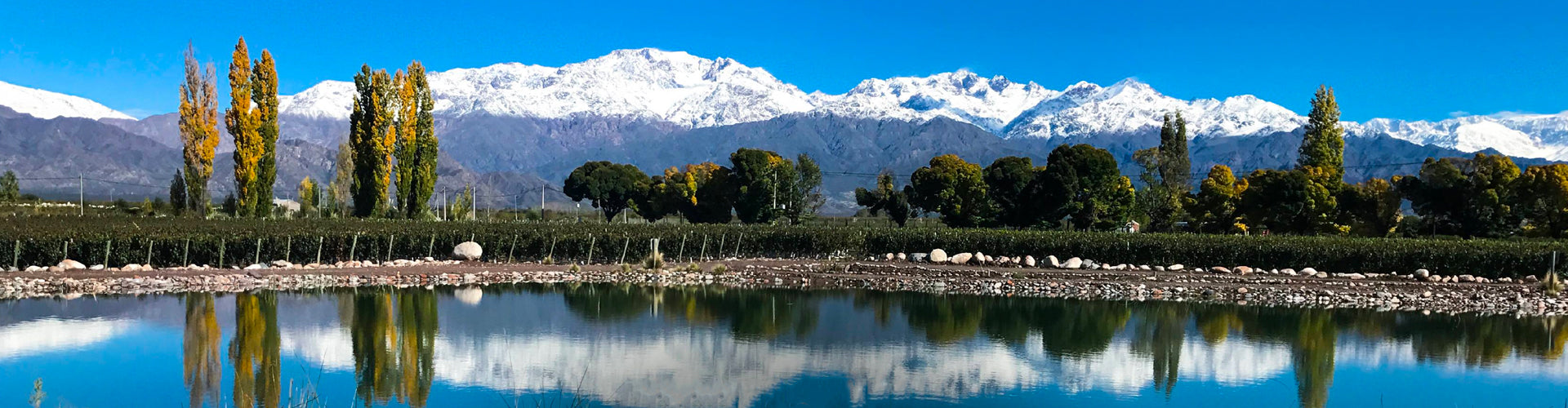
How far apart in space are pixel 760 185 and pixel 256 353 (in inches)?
2072

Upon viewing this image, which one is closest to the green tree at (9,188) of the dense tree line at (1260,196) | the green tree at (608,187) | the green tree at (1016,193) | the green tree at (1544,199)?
the green tree at (608,187)

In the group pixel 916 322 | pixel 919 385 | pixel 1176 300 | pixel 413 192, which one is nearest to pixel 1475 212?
pixel 1176 300

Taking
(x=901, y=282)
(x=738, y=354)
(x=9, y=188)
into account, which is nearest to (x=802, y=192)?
(x=901, y=282)

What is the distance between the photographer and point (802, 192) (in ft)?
233

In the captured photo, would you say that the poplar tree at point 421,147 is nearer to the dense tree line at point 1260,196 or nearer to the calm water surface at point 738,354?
the calm water surface at point 738,354

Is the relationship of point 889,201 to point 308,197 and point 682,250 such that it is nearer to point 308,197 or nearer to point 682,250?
point 308,197

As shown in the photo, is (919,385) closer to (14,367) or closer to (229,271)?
(14,367)

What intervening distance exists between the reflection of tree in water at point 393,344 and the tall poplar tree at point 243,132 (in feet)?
63.9

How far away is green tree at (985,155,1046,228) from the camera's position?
5378 cm

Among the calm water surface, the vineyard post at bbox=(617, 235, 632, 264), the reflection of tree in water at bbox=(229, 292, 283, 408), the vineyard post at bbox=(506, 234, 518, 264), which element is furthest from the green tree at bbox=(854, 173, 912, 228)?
the reflection of tree in water at bbox=(229, 292, 283, 408)

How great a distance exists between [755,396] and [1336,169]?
4810 centimetres

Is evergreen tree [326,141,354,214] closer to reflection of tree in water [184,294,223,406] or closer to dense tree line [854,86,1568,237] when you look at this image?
dense tree line [854,86,1568,237]

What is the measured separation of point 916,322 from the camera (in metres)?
22.0

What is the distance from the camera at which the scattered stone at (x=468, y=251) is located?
3341cm
